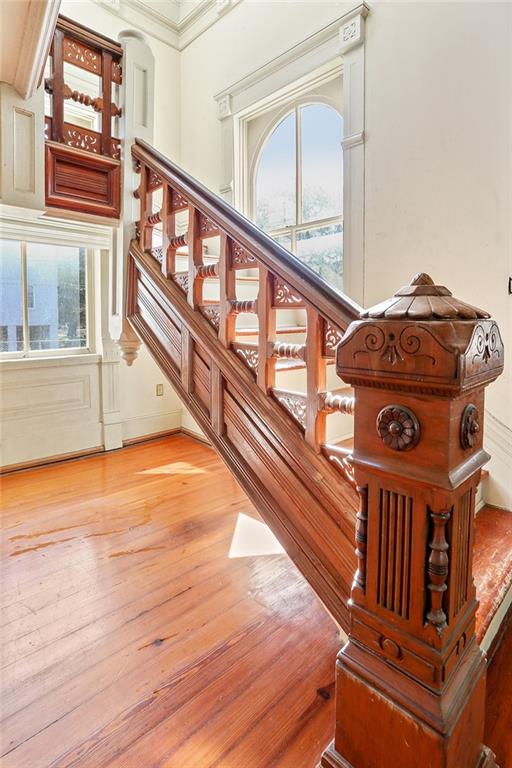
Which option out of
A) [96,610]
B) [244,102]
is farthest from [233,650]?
[244,102]

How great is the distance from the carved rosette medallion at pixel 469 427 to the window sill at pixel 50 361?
3123mm

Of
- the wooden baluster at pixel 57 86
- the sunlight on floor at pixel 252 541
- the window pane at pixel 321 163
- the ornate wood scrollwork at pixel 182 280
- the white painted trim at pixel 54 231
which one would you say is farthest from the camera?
the white painted trim at pixel 54 231

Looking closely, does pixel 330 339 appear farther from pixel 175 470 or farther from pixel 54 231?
pixel 54 231

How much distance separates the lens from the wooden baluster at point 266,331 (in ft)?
3.92

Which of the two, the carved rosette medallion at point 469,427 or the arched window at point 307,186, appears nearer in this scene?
the carved rosette medallion at point 469,427

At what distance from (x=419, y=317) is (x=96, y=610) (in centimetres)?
156

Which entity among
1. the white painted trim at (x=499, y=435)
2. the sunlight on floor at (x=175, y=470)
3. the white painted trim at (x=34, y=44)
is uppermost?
the white painted trim at (x=34, y=44)

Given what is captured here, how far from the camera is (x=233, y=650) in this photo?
1303 mm

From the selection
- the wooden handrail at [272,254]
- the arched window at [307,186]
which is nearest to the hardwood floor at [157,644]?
the wooden handrail at [272,254]

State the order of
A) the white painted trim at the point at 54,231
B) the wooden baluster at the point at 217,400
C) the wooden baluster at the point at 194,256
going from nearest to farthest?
the wooden baluster at the point at 217,400
the wooden baluster at the point at 194,256
the white painted trim at the point at 54,231

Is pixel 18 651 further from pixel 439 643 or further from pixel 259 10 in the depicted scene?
pixel 259 10

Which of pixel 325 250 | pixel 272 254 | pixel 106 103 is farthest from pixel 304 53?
pixel 272 254

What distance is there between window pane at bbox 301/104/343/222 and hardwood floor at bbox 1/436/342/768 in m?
2.03

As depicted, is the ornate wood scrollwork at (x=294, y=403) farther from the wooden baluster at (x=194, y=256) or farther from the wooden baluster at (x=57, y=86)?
the wooden baluster at (x=57, y=86)
